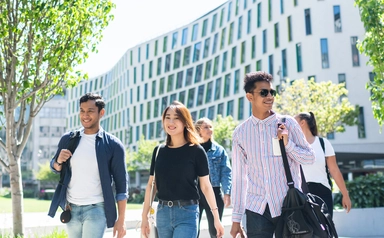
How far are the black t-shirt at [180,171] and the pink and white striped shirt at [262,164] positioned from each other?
0.48 metres

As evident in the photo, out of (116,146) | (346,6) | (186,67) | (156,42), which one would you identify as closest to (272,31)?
(346,6)

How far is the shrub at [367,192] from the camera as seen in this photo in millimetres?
11031

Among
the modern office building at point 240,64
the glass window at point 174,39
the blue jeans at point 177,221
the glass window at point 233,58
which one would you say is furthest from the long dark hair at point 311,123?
the glass window at point 174,39

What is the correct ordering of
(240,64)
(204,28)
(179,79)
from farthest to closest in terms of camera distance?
(179,79), (204,28), (240,64)

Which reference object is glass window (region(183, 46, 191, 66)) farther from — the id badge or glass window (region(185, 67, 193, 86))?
the id badge

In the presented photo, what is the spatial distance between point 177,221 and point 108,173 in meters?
0.75

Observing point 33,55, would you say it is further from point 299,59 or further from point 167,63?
point 167,63

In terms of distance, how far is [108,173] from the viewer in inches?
170

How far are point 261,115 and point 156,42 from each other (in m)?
69.6

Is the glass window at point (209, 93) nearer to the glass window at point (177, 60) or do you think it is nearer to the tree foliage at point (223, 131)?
the glass window at point (177, 60)

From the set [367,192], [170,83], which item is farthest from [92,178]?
[170,83]

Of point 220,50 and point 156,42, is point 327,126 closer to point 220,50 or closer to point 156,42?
point 220,50

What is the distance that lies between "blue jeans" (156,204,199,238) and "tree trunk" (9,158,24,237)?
3.92 metres

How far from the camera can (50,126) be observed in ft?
303
